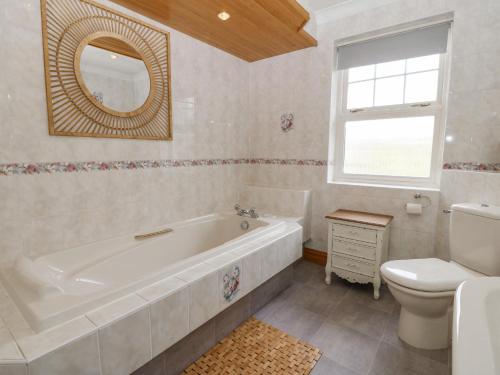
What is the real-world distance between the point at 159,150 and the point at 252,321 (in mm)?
1475

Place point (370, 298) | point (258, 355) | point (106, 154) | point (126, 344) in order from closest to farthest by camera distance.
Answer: point (126, 344) → point (258, 355) → point (106, 154) → point (370, 298)

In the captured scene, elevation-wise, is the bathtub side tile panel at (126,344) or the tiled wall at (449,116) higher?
the tiled wall at (449,116)

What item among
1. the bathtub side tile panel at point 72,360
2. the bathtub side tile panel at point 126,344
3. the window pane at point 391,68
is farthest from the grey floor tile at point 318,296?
the window pane at point 391,68

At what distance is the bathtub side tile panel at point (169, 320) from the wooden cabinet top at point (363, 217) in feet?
4.61

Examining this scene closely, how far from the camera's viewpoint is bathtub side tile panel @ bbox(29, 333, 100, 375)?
0.85m

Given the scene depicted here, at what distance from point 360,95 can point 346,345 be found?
209 cm

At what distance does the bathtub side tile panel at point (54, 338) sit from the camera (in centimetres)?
86

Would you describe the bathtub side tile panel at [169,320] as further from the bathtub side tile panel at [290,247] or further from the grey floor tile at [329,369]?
the bathtub side tile panel at [290,247]

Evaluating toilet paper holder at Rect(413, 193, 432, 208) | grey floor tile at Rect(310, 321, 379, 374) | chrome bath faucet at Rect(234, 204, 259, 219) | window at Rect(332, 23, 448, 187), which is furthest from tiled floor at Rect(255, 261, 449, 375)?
window at Rect(332, 23, 448, 187)

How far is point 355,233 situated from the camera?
2.11 metres

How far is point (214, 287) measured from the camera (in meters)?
1.43

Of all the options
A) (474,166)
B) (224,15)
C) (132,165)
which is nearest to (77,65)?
(132,165)

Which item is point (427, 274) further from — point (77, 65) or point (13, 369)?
point (77, 65)

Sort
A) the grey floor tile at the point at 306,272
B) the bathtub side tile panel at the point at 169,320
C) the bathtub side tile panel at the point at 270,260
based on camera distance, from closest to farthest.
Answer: the bathtub side tile panel at the point at 169,320
the bathtub side tile panel at the point at 270,260
the grey floor tile at the point at 306,272
